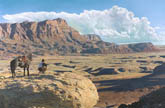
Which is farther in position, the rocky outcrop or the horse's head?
the horse's head

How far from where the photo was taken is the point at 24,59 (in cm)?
1406

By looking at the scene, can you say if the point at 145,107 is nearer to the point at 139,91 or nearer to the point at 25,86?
the point at 25,86

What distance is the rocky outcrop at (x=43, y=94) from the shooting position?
10945 millimetres

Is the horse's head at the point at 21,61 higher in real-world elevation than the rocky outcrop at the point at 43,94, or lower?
higher

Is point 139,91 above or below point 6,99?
below

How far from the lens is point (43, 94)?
35.9 ft

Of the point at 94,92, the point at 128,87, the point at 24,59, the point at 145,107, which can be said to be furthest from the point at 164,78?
the point at 24,59

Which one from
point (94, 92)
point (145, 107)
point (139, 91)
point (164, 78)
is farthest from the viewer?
point (164, 78)

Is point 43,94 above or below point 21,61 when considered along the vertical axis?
below

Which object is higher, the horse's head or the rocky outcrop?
the horse's head

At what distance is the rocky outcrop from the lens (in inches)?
431

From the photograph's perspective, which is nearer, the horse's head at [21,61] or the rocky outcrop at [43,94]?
the rocky outcrop at [43,94]

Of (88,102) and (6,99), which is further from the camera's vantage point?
(88,102)

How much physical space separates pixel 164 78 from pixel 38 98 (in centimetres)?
4432
